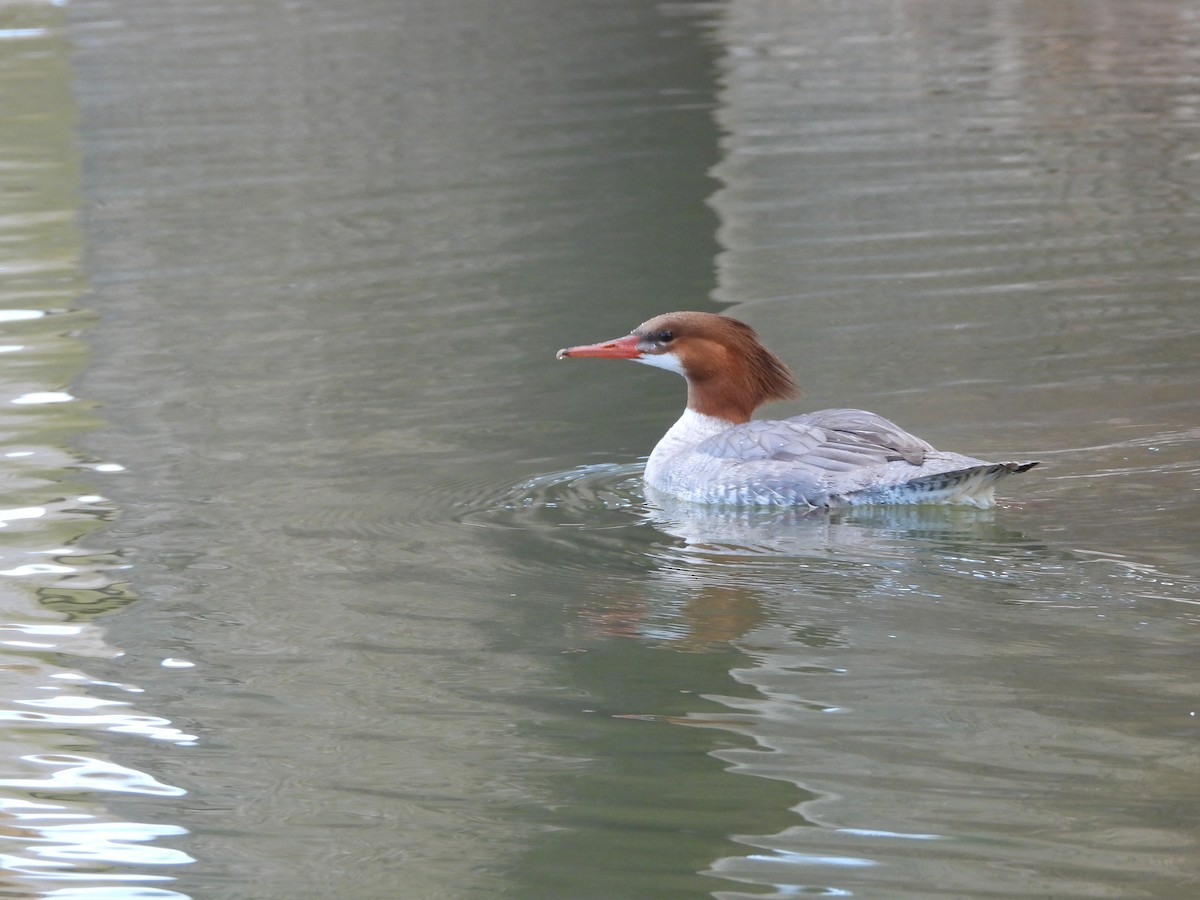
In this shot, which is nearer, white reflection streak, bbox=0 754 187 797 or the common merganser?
white reflection streak, bbox=0 754 187 797

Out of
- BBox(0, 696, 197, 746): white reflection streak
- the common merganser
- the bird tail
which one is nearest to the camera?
BBox(0, 696, 197, 746): white reflection streak

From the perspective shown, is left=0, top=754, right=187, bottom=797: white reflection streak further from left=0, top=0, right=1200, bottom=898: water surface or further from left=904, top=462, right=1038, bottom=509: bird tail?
left=904, top=462, right=1038, bottom=509: bird tail

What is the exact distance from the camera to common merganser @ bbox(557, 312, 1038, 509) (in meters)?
6.72

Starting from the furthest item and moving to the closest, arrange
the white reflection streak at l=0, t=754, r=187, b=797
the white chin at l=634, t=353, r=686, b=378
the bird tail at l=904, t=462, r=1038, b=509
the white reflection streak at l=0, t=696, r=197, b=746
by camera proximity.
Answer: the white chin at l=634, t=353, r=686, b=378 → the bird tail at l=904, t=462, r=1038, b=509 → the white reflection streak at l=0, t=696, r=197, b=746 → the white reflection streak at l=0, t=754, r=187, b=797

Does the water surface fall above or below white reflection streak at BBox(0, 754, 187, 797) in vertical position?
above

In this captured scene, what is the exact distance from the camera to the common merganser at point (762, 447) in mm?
6719

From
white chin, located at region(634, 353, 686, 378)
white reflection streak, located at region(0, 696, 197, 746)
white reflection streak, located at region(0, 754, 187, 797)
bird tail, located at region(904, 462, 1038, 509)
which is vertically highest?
white chin, located at region(634, 353, 686, 378)

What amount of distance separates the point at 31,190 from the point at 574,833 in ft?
37.5

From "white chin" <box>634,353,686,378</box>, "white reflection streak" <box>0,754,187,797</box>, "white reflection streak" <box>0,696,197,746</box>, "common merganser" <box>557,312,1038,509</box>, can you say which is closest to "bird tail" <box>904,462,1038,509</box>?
"common merganser" <box>557,312,1038,509</box>

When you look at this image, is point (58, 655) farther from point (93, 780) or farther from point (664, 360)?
point (664, 360)

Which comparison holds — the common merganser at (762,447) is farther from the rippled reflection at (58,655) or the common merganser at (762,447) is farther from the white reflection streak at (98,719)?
the white reflection streak at (98,719)

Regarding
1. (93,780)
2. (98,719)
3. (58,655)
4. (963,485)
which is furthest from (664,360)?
(93,780)

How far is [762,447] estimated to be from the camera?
280 inches

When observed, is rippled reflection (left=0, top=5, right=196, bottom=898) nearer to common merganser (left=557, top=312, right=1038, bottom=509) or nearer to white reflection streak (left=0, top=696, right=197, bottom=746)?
white reflection streak (left=0, top=696, right=197, bottom=746)
